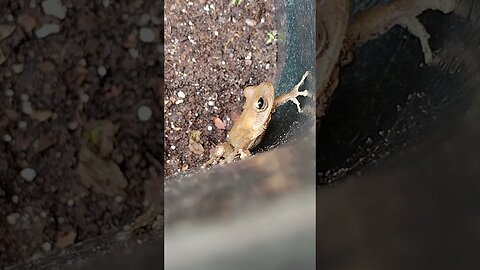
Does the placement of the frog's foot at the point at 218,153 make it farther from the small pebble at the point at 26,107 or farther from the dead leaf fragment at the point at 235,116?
the small pebble at the point at 26,107

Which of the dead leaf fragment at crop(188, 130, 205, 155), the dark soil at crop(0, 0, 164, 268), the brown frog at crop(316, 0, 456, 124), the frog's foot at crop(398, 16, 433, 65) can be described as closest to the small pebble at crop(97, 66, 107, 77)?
the dark soil at crop(0, 0, 164, 268)

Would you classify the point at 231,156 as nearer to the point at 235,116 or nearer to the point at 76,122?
the point at 235,116

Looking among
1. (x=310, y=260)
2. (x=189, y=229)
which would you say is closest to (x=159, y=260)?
(x=189, y=229)

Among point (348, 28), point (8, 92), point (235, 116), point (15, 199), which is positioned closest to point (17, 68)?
point (8, 92)

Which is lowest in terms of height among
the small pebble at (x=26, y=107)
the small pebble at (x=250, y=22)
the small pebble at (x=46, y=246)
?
the small pebble at (x=46, y=246)

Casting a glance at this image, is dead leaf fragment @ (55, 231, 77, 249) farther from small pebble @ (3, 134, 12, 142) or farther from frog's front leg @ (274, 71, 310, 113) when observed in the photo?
frog's front leg @ (274, 71, 310, 113)

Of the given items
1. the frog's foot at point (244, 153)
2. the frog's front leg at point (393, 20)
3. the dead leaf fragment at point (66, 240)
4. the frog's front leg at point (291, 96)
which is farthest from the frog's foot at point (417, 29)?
the dead leaf fragment at point (66, 240)
